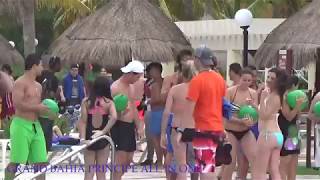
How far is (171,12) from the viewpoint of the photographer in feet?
119

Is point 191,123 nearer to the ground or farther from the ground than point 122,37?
nearer to the ground

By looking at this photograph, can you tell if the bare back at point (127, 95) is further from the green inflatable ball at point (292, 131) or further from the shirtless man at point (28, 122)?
the green inflatable ball at point (292, 131)

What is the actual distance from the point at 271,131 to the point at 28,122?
290 centimetres

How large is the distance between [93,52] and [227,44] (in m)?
16.6

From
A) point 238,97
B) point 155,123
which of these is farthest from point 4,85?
point 238,97

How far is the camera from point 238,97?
36.5ft

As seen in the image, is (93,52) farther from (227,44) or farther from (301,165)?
(227,44)

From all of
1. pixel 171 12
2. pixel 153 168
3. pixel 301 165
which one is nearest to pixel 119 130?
pixel 153 168

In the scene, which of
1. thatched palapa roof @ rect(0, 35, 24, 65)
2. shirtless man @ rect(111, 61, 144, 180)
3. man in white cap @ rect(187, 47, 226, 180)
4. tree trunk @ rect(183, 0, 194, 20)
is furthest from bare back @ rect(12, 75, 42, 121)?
tree trunk @ rect(183, 0, 194, 20)

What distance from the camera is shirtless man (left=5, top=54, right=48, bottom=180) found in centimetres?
1002

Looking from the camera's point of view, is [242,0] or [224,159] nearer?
[224,159]

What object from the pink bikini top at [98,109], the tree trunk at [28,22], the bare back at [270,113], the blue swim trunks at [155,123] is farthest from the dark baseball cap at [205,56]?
the tree trunk at [28,22]

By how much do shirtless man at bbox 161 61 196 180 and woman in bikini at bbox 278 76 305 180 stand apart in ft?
4.17

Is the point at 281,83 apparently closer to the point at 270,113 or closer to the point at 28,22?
the point at 270,113
